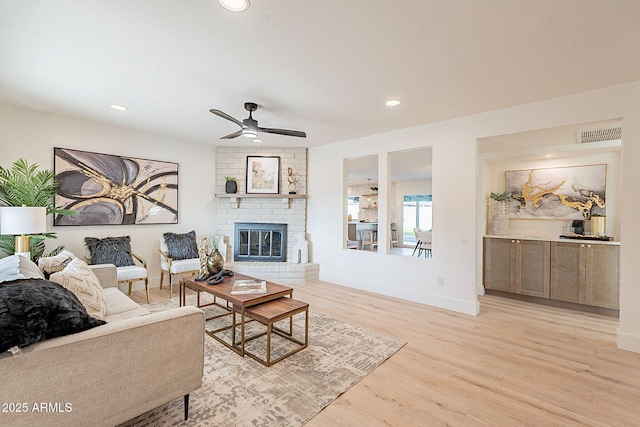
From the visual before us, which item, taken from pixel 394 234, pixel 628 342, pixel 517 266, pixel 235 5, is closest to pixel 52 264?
pixel 235 5

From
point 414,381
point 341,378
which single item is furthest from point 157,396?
point 414,381

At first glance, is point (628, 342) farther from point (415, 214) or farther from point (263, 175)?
point (415, 214)

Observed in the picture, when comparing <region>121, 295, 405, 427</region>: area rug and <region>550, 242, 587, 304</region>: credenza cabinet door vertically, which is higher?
<region>550, 242, 587, 304</region>: credenza cabinet door

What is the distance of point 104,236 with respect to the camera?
13.6 feet

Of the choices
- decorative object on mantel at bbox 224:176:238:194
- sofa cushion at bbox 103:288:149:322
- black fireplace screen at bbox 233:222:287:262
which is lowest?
sofa cushion at bbox 103:288:149:322

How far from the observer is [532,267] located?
12.9ft

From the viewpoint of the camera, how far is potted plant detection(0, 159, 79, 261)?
313 cm

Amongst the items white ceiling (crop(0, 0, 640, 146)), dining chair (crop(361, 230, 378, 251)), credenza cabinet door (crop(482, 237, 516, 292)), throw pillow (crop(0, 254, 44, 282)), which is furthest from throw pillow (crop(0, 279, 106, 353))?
dining chair (crop(361, 230, 378, 251))

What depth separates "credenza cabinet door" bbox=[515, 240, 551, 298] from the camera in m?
3.84

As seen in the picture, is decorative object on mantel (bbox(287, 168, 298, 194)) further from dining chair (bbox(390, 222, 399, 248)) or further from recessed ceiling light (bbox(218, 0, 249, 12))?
dining chair (bbox(390, 222, 399, 248))

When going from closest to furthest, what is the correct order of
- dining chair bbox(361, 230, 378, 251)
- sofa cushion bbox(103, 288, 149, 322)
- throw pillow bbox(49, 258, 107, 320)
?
1. throw pillow bbox(49, 258, 107, 320)
2. sofa cushion bbox(103, 288, 149, 322)
3. dining chair bbox(361, 230, 378, 251)

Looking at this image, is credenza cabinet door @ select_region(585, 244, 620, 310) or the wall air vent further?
credenza cabinet door @ select_region(585, 244, 620, 310)

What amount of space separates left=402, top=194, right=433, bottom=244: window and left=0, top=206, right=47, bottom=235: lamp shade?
9452mm

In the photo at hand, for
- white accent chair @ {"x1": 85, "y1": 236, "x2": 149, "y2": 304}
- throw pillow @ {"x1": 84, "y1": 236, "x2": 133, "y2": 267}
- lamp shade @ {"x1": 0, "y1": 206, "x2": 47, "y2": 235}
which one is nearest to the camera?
lamp shade @ {"x1": 0, "y1": 206, "x2": 47, "y2": 235}
